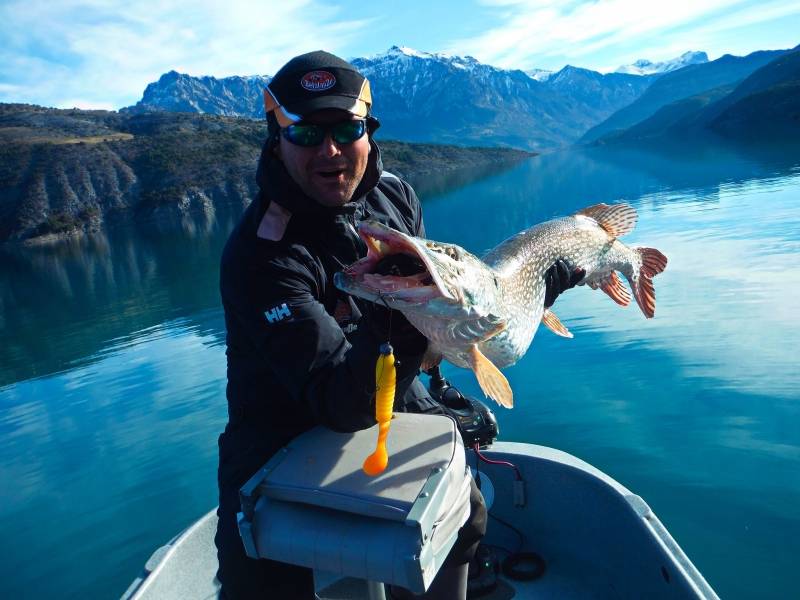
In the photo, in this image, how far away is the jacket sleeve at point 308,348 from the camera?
96.9 inches

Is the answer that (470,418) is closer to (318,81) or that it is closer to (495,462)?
(495,462)

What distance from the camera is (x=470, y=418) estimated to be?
484cm

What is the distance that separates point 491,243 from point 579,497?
75.0 ft

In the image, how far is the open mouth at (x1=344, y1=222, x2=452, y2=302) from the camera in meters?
2.22

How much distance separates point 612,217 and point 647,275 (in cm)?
93

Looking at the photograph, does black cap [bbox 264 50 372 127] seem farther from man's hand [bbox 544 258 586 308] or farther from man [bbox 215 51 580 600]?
man's hand [bbox 544 258 586 308]

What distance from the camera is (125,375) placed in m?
14.0

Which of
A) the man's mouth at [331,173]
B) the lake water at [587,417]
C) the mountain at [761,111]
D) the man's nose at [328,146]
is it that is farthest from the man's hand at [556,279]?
the mountain at [761,111]

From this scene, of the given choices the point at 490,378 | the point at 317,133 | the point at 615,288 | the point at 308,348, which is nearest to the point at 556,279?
the point at 490,378

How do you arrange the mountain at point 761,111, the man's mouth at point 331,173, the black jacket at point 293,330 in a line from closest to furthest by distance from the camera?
the black jacket at point 293,330 < the man's mouth at point 331,173 < the mountain at point 761,111

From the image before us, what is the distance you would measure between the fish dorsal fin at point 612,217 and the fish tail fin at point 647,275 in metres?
0.49

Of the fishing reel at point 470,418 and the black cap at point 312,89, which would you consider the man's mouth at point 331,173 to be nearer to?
the black cap at point 312,89

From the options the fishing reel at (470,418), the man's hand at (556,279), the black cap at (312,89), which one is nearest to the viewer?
the black cap at (312,89)

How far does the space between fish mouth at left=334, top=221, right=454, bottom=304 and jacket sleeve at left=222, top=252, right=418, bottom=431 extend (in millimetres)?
259
